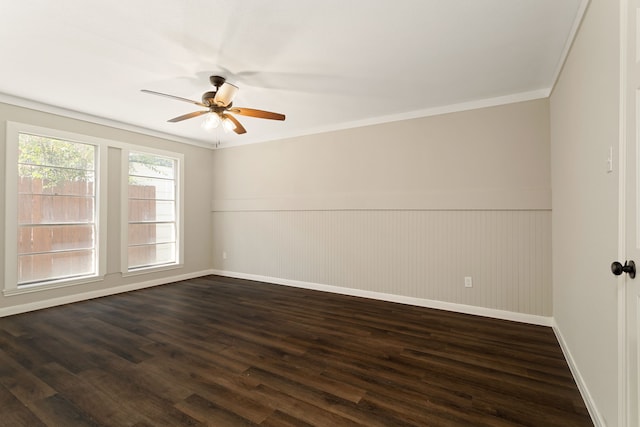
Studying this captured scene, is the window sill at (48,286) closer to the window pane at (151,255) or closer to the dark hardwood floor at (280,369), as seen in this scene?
the dark hardwood floor at (280,369)

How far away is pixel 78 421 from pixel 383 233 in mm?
3474

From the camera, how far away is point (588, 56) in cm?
189

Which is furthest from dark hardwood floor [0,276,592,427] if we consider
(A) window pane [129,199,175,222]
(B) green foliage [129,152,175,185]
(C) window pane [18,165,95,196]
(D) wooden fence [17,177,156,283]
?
(B) green foliage [129,152,175,185]

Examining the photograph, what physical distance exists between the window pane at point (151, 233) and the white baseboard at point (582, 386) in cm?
554

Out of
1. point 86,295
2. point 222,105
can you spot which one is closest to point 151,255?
point 86,295

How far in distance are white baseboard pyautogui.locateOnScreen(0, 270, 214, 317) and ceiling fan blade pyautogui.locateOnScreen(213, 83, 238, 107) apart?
338 centimetres

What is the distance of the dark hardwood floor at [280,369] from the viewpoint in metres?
1.77

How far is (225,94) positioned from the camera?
9.57ft

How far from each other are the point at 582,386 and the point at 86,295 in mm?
5461

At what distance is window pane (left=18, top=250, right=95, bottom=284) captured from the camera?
12.3 ft

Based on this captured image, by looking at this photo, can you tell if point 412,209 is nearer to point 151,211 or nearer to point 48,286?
point 151,211

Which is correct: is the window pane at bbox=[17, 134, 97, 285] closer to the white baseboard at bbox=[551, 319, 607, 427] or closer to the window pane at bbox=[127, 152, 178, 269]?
the window pane at bbox=[127, 152, 178, 269]

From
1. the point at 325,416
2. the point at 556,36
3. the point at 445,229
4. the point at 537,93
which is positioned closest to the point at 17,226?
the point at 325,416

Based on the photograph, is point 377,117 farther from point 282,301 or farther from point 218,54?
point 282,301
